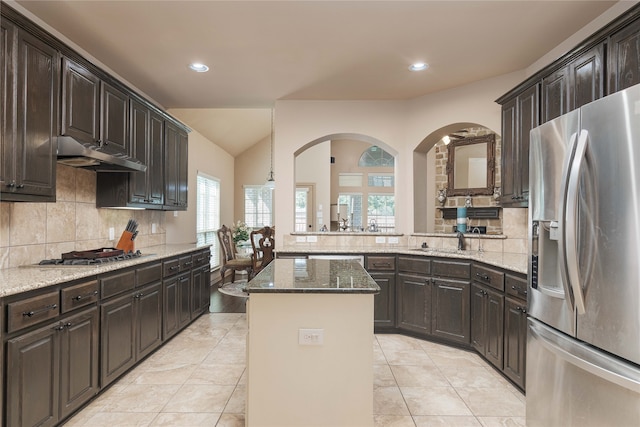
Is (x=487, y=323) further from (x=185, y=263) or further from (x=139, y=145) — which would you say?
(x=139, y=145)

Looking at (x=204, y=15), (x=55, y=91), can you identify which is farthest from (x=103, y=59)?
(x=204, y=15)

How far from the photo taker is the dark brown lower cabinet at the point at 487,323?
8.84ft

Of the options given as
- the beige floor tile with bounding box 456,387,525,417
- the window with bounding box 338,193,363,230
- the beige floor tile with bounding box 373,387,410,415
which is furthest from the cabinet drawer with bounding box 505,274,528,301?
the window with bounding box 338,193,363,230

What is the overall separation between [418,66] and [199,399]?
335 cm

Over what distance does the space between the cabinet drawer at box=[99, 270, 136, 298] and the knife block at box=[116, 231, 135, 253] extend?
1.50ft

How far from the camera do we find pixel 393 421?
211cm

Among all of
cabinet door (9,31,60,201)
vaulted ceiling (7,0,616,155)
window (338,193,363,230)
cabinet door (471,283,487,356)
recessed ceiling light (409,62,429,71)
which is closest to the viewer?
cabinet door (9,31,60,201)

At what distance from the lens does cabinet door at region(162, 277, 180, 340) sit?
3256 millimetres

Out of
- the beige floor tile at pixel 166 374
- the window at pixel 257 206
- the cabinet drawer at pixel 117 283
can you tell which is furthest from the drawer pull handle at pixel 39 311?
the window at pixel 257 206

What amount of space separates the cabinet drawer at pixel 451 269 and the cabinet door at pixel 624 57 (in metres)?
1.76

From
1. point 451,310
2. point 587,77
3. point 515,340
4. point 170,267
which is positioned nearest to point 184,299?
point 170,267

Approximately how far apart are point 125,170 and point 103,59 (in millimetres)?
1046

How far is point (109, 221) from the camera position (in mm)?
3381

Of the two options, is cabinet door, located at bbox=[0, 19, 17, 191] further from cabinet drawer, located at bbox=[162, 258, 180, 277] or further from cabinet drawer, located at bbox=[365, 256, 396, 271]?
cabinet drawer, located at bbox=[365, 256, 396, 271]
